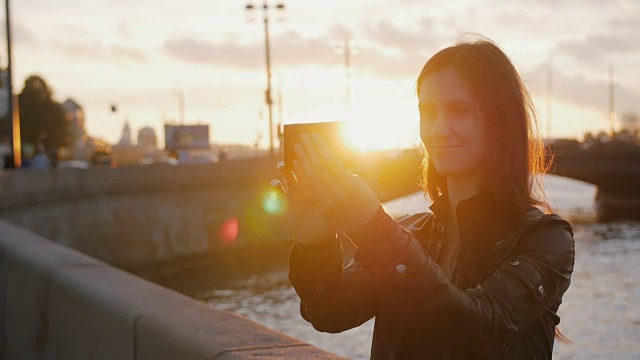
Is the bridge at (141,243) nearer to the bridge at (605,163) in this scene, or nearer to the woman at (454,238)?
the bridge at (605,163)

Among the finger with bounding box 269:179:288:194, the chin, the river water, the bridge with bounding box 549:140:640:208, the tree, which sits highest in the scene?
the chin

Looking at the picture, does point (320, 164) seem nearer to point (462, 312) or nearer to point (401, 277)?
point (401, 277)

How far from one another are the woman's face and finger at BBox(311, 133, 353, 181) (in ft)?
1.06

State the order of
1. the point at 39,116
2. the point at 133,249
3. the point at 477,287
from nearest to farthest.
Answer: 1. the point at 477,287
2. the point at 133,249
3. the point at 39,116

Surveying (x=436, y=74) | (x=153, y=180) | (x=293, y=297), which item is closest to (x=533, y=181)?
(x=436, y=74)

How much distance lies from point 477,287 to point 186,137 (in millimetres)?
87457

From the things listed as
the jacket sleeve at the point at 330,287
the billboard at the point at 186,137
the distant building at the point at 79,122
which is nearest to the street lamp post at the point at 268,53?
the billboard at the point at 186,137

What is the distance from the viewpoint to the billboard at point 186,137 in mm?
86438

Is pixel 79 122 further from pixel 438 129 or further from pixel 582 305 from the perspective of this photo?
pixel 438 129

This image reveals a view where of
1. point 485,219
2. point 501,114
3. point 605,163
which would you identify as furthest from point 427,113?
point 605,163

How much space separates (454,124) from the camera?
83.1 inches

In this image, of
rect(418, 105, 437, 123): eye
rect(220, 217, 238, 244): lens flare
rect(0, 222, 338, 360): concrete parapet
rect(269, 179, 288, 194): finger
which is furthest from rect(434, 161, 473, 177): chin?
rect(220, 217, 238, 244): lens flare

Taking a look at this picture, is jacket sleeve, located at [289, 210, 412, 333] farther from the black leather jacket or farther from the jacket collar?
the jacket collar

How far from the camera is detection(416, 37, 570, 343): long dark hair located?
2.10m
